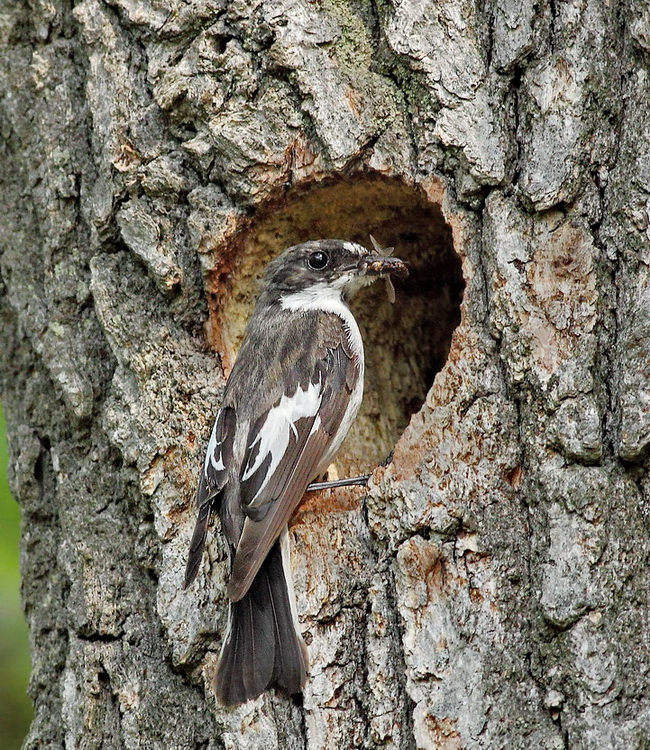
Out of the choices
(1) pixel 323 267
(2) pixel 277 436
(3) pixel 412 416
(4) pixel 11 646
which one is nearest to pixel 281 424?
(2) pixel 277 436

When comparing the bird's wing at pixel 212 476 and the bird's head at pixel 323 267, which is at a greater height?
the bird's head at pixel 323 267

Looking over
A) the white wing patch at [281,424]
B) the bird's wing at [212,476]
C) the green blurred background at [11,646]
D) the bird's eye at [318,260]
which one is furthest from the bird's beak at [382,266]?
the green blurred background at [11,646]

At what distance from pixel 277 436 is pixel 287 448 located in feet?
0.27

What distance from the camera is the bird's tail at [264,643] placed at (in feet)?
11.7

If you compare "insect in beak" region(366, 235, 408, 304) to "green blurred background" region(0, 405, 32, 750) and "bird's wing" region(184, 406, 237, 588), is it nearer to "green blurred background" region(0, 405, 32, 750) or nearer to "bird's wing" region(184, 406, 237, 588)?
"bird's wing" region(184, 406, 237, 588)

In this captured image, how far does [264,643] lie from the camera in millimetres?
3629

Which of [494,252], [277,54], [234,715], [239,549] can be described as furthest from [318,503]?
[277,54]

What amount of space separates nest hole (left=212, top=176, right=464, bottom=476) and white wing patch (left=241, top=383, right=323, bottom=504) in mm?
371

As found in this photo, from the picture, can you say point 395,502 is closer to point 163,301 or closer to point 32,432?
point 163,301

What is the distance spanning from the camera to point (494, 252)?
378 centimetres

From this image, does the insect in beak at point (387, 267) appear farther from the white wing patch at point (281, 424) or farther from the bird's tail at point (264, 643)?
the bird's tail at point (264, 643)

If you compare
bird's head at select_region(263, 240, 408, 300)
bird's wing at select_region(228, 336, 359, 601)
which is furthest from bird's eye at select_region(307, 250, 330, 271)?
bird's wing at select_region(228, 336, 359, 601)

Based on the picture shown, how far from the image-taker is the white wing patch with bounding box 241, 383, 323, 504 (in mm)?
4137

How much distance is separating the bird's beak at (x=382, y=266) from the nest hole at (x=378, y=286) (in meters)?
0.26
